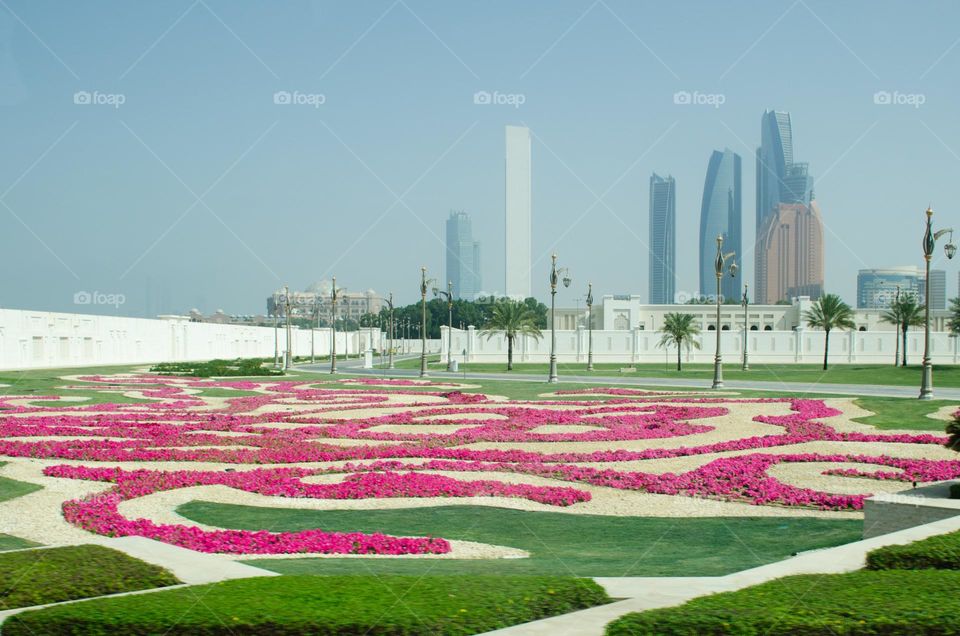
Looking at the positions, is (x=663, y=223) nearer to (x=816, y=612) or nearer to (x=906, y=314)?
(x=906, y=314)

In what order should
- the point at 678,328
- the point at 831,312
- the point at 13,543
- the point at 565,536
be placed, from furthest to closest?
the point at 831,312
the point at 678,328
the point at 565,536
the point at 13,543

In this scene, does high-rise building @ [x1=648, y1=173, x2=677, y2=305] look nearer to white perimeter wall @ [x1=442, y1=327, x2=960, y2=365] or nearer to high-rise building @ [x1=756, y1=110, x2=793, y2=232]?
high-rise building @ [x1=756, y1=110, x2=793, y2=232]

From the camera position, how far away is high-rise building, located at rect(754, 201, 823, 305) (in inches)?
4500

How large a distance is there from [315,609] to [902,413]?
86.2ft

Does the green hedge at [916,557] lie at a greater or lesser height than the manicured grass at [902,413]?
greater

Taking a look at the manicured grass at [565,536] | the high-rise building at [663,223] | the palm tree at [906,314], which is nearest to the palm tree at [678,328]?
the palm tree at [906,314]

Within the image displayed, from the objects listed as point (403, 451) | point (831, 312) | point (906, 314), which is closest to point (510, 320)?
point (831, 312)

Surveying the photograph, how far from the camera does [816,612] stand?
564 centimetres

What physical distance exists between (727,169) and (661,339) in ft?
289

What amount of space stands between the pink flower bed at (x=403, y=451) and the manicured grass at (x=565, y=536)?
3.30 feet

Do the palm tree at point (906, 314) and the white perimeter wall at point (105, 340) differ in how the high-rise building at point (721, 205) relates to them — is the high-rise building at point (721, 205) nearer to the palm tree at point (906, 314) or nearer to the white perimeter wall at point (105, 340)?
the palm tree at point (906, 314)

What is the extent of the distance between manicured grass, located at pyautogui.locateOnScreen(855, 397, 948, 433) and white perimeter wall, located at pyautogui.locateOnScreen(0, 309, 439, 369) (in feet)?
178

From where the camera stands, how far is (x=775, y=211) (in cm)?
12094

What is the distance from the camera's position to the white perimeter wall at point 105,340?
6088 centimetres
